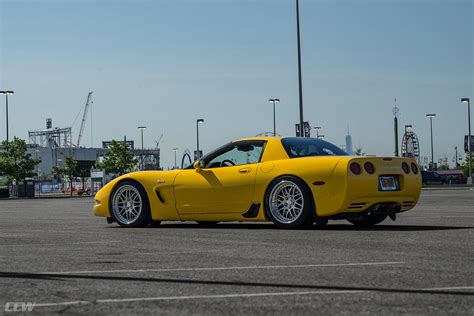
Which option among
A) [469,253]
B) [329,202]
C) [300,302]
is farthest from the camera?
[329,202]

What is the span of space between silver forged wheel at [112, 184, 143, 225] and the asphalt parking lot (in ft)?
7.54

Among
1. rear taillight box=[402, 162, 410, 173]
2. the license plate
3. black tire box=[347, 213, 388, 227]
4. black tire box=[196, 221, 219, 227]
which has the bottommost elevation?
black tire box=[196, 221, 219, 227]

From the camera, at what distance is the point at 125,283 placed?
18.0 ft

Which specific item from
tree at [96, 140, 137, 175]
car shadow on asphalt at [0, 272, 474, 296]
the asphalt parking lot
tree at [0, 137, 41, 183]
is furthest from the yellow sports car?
tree at [96, 140, 137, 175]

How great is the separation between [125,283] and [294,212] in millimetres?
5602

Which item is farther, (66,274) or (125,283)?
(66,274)

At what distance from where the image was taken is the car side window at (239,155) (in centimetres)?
1176

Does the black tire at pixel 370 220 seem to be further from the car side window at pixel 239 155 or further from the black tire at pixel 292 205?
the car side window at pixel 239 155

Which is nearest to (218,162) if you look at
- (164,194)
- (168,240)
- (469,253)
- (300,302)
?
(164,194)

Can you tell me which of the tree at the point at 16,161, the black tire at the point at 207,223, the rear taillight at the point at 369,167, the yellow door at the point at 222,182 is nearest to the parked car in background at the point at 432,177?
the tree at the point at 16,161

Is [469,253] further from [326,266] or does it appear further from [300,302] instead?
[300,302]

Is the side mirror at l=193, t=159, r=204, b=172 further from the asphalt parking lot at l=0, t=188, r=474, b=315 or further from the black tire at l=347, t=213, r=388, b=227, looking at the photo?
the black tire at l=347, t=213, r=388, b=227

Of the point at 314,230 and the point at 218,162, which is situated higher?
the point at 218,162

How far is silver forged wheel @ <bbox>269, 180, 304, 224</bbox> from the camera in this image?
10.9 meters
